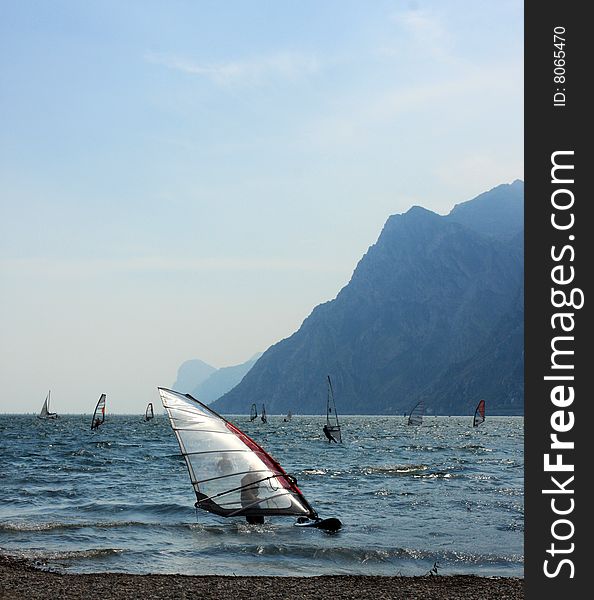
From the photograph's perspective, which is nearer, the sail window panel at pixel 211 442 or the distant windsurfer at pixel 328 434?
the sail window panel at pixel 211 442

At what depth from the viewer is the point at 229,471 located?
14.7 m

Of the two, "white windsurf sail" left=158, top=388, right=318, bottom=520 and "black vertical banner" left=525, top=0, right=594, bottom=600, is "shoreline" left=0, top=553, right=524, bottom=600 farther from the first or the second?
"black vertical banner" left=525, top=0, right=594, bottom=600

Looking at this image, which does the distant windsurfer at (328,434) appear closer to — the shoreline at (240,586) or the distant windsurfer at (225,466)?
the distant windsurfer at (225,466)

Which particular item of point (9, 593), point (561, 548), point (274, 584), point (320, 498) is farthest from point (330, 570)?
point (320, 498)

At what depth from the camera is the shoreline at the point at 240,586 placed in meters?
11.3

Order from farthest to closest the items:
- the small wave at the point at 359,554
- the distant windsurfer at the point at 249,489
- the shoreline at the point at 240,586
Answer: the small wave at the point at 359,554
the distant windsurfer at the point at 249,489
the shoreline at the point at 240,586

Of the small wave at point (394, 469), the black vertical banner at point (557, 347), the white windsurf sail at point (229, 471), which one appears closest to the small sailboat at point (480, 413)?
the small wave at point (394, 469)

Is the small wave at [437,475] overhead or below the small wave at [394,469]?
overhead

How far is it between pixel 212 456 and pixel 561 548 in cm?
847

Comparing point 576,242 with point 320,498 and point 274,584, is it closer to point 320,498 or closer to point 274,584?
point 274,584

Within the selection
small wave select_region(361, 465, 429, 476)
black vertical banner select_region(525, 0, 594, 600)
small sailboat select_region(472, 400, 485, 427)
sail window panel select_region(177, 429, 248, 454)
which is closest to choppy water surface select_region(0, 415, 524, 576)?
small wave select_region(361, 465, 429, 476)

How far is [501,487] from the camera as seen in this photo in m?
29.2

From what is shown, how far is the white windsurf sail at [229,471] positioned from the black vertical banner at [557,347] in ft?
24.2

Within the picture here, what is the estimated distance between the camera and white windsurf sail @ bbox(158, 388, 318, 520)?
14641mm
